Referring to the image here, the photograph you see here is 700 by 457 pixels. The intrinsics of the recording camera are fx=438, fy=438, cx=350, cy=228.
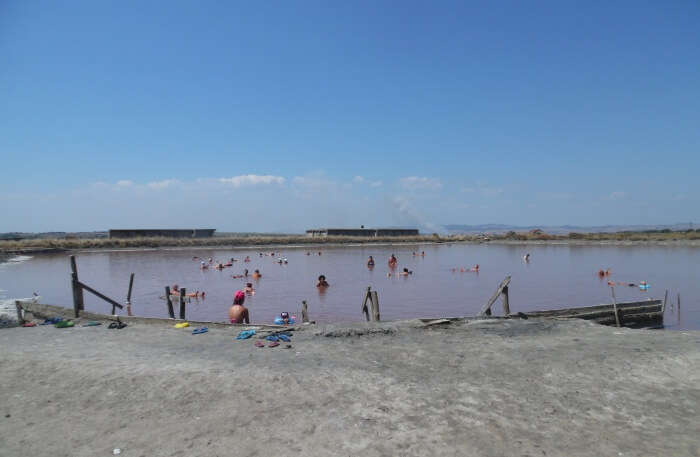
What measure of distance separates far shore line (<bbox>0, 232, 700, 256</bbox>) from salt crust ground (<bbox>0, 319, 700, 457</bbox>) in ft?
208

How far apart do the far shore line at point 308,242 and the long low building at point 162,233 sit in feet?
12.5

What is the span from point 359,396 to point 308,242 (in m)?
75.2

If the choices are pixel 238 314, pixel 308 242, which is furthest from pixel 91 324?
pixel 308 242

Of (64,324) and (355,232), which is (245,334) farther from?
(355,232)

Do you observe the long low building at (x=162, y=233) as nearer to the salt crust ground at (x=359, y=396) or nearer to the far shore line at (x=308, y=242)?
the far shore line at (x=308, y=242)

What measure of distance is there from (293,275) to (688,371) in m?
29.4

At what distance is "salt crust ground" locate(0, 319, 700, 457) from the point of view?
19.8ft

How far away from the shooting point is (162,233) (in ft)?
263

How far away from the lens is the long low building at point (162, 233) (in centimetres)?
7656

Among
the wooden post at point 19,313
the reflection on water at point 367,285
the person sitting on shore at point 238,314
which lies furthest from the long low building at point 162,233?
the person sitting on shore at point 238,314

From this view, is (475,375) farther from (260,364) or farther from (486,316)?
(486,316)

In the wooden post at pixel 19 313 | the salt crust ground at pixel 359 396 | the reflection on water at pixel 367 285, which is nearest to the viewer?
the salt crust ground at pixel 359 396

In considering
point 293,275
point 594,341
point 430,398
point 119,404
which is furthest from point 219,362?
point 293,275

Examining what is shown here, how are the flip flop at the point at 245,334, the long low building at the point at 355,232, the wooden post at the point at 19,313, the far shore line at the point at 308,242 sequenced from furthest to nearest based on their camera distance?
the long low building at the point at 355,232 → the far shore line at the point at 308,242 → the wooden post at the point at 19,313 → the flip flop at the point at 245,334
